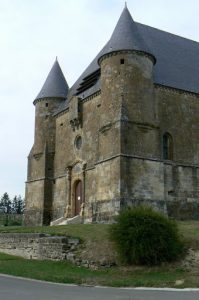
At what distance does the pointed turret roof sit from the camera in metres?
28.0

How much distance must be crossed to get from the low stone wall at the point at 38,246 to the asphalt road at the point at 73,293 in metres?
4.94

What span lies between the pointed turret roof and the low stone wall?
12667mm

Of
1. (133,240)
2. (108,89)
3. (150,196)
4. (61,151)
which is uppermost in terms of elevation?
(108,89)

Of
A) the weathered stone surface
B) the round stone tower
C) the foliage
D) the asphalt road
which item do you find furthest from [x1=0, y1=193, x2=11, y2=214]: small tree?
the asphalt road

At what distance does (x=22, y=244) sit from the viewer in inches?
846

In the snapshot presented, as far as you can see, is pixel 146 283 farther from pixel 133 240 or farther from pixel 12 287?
pixel 12 287

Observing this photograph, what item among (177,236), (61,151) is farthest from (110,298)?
(61,151)

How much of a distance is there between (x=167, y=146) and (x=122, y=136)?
160 inches

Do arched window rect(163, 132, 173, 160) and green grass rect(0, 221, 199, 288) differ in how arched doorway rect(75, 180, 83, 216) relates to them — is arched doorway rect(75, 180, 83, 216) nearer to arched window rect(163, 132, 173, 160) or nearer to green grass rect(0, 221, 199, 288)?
arched window rect(163, 132, 173, 160)

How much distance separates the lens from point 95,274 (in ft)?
51.4

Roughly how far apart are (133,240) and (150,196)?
10.3 meters

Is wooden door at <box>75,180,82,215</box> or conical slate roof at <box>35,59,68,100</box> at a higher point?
conical slate roof at <box>35,59,68,100</box>

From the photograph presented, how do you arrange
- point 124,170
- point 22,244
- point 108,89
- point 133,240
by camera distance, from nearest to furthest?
point 133,240 < point 22,244 < point 124,170 < point 108,89

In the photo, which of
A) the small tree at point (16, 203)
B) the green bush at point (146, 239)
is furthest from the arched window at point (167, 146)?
the small tree at point (16, 203)
